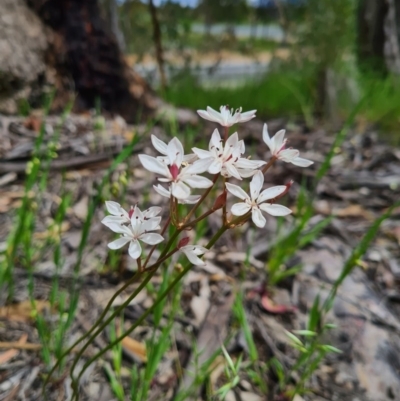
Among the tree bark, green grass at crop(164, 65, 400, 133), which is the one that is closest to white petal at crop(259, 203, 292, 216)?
the tree bark

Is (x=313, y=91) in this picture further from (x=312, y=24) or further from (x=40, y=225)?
(x=40, y=225)

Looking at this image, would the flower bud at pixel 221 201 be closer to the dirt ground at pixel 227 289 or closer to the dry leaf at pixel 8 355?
the dirt ground at pixel 227 289

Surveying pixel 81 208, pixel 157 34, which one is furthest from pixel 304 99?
pixel 81 208

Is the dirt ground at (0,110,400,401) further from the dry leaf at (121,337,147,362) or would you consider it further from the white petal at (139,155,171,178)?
the white petal at (139,155,171,178)

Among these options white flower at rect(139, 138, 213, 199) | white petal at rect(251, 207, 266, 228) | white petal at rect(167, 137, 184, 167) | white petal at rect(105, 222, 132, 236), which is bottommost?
white petal at rect(105, 222, 132, 236)

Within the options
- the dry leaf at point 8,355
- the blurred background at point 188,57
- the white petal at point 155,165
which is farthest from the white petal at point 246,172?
the blurred background at point 188,57
